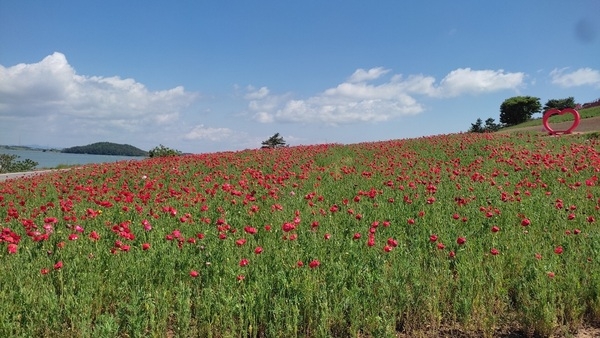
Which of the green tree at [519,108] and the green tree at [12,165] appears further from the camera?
the green tree at [519,108]

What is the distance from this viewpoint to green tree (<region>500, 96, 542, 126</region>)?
160ft

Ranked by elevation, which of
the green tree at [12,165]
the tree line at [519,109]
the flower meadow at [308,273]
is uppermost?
the tree line at [519,109]

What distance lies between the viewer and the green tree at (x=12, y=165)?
3066cm

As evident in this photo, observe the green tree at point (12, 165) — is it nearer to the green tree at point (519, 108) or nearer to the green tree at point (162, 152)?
the green tree at point (162, 152)

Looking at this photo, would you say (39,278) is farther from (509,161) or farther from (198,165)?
(509,161)

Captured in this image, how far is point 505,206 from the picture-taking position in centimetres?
692

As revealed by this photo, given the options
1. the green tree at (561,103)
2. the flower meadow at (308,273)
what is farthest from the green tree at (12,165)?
the green tree at (561,103)

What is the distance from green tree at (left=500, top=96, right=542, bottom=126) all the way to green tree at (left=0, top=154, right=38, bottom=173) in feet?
156

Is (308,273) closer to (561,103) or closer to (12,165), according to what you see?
(12,165)

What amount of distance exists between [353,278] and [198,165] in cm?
1066

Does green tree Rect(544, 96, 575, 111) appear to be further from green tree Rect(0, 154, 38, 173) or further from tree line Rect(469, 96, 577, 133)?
green tree Rect(0, 154, 38, 173)

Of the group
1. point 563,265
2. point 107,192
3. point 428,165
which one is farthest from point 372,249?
point 428,165

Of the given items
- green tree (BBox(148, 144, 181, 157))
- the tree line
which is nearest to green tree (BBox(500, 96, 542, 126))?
the tree line

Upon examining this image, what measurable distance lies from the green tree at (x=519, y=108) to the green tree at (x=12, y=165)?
1868 inches
